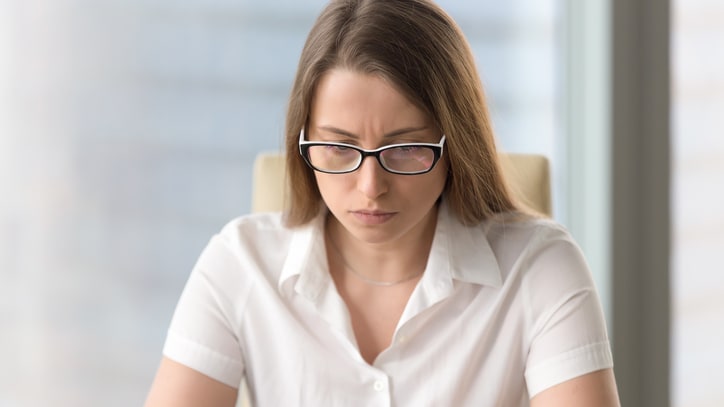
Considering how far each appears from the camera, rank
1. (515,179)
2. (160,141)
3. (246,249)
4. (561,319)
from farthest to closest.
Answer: (160,141) → (515,179) → (246,249) → (561,319)

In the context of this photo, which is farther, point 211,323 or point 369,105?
point 211,323

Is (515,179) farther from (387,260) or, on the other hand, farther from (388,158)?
(388,158)

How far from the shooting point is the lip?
135 cm

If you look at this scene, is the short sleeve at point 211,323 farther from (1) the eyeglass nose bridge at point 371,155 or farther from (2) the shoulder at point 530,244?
(2) the shoulder at point 530,244

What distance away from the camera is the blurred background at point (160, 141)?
Result: 1.95 metres

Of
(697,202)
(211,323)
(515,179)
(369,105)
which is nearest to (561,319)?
(515,179)

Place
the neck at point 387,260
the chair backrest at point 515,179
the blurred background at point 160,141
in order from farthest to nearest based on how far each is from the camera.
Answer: the blurred background at point 160,141
the chair backrest at point 515,179
the neck at point 387,260

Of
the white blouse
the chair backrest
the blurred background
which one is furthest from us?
the blurred background

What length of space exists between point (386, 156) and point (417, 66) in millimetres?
144

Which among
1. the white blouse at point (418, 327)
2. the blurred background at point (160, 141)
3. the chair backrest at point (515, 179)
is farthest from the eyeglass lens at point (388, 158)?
the blurred background at point (160, 141)

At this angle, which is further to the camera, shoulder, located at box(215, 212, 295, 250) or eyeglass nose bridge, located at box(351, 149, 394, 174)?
shoulder, located at box(215, 212, 295, 250)

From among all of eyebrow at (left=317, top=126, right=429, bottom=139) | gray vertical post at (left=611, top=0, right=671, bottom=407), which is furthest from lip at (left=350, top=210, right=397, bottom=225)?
gray vertical post at (left=611, top=0, right=671, bottom=407)

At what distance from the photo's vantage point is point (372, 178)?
131 centimetres

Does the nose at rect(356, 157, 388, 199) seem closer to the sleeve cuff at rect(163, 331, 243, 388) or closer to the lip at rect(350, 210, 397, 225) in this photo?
the lip at rect(350, 210, 397, 225)
